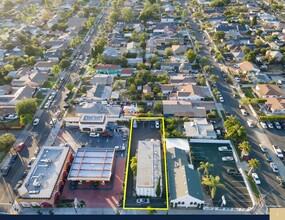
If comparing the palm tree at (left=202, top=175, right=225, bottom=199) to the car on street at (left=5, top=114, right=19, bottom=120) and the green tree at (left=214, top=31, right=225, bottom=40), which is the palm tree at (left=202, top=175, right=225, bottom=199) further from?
the green tree at (left=214, top=31, right=225, bottom=40)

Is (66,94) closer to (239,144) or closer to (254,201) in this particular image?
(239,144)

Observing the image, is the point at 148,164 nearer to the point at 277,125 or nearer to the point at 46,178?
the point at 46,178

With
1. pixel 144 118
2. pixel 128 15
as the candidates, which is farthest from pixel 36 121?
pixel 128 15

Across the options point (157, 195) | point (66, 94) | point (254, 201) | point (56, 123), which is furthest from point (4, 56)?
point (254, 201)

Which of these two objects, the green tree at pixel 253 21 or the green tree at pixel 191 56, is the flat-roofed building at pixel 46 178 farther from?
the green tree at pixel 253 21

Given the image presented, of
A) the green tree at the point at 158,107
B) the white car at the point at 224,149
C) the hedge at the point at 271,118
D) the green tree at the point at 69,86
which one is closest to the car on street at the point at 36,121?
the green tree at the point at 69,86

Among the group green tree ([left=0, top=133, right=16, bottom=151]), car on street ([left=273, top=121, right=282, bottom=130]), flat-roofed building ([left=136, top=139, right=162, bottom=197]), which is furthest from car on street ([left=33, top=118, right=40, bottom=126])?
car on street ([left=273, top=121, right=282, bottom=130])
